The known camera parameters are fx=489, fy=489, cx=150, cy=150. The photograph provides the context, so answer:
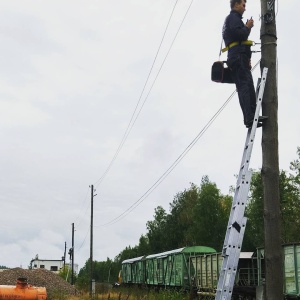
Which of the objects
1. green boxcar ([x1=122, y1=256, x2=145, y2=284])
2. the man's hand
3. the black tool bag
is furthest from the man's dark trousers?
green boxcar ([x1=122, y1=256, x2=145, y2=284])

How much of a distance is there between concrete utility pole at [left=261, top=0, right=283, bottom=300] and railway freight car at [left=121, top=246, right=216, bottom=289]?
75.5ft

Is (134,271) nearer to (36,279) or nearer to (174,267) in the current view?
(36,279)

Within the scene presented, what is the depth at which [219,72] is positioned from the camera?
6.66m

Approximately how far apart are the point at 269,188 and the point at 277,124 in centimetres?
80

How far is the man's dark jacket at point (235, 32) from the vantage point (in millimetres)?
6320

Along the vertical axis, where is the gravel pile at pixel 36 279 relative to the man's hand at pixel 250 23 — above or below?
below

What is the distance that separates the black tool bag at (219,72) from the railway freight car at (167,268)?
22.6 meters

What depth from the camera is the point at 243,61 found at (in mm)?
6375

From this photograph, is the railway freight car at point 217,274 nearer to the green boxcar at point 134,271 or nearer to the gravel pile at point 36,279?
the green boxcar at point 134,271

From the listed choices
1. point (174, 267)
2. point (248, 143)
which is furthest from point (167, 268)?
point (248, 143)

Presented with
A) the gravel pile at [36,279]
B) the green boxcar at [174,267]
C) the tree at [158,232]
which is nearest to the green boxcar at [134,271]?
the green boxcar at [174,267]

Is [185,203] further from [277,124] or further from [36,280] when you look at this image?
[277,124]

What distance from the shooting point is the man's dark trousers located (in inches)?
239

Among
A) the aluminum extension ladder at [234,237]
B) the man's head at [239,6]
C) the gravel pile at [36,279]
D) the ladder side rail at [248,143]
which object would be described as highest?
the man's head at [239,6]
